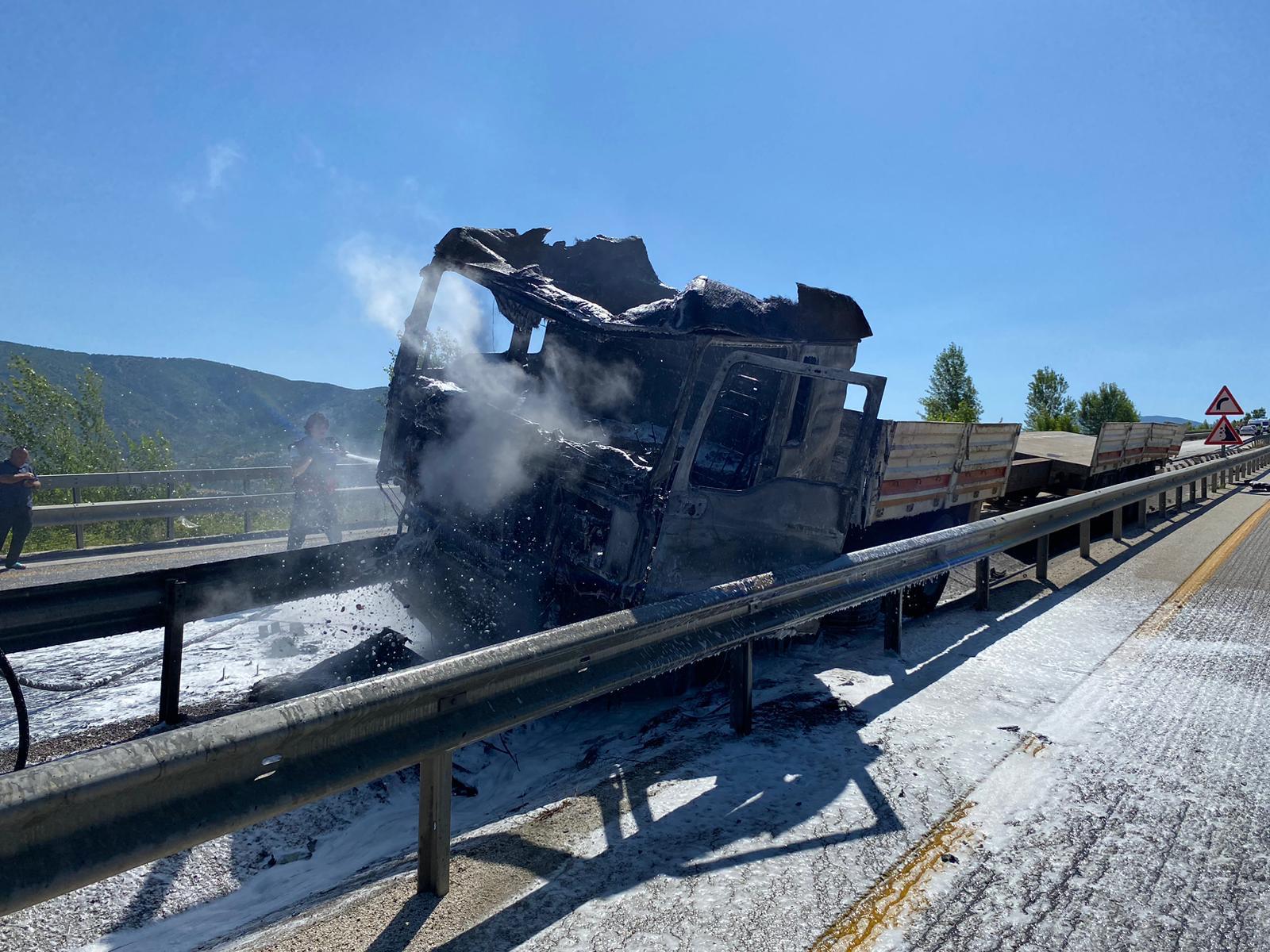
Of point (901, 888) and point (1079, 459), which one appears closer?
point (901, 888)

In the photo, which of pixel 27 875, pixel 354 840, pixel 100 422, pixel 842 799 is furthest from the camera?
pixel 100 422

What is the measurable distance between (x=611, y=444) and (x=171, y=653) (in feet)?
8.33

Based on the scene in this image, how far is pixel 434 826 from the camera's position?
6.74 ft

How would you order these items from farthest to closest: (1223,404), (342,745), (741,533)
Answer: (1223,404) < (741,533) < (342,745)

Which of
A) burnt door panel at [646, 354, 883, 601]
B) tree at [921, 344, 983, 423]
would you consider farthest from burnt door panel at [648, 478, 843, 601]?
tree at [921, 344, 983, 423]

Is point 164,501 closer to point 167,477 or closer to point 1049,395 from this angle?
point 167,477

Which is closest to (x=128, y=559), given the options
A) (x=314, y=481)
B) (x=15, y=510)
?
(x=15, y=510)

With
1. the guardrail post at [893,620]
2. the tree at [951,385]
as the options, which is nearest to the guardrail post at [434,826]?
the guardrail post at [893,620]

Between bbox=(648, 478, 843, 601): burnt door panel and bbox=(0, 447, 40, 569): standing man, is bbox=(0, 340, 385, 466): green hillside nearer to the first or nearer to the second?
bbox=(0, 447, 40, 569): standing man

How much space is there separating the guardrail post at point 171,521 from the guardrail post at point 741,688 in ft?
40.2

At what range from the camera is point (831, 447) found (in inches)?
222

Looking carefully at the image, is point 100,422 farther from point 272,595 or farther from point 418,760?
point 418,760

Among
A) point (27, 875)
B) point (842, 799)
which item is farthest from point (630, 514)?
point (27, 875)

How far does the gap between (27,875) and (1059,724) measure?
3.56 metres
